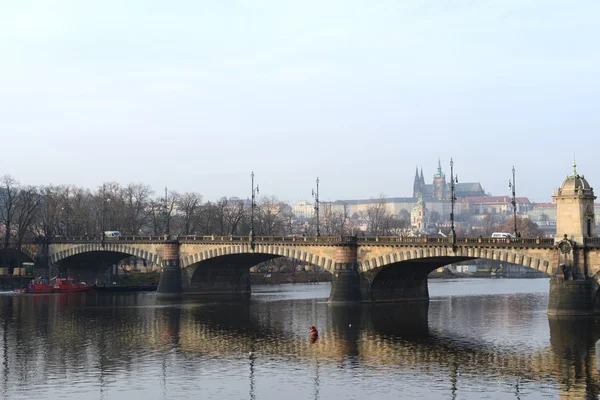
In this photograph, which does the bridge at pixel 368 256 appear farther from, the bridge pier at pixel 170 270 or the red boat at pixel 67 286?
the red boat at pixel 67 286

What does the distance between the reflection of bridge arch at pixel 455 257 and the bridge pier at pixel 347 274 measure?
40.3 inches

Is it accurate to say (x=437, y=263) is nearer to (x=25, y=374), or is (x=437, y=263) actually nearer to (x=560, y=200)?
(x=560, y=200)

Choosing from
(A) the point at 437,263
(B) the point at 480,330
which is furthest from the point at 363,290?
(B) the point at 480,330

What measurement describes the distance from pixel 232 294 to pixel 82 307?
24.2 meters

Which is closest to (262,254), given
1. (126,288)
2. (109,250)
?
(109,250)

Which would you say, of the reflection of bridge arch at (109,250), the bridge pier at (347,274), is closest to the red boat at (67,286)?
the reflection of bridge arch at (109,250)

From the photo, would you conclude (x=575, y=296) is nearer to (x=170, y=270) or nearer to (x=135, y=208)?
(x=170, y=270)

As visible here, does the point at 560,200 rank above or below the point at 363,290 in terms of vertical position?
above

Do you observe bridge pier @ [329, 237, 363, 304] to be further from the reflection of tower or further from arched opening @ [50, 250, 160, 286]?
arched opening @ [50, 250, 160, 286]

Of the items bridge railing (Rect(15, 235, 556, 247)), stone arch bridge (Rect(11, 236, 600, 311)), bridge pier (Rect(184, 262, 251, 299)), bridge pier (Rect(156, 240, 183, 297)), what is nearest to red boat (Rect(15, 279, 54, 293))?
stone arch bridge (Rect(11, 236, 600, 311))

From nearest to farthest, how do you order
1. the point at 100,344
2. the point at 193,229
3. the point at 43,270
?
the point at 100,344
the point at 43,270
the point at 193,229

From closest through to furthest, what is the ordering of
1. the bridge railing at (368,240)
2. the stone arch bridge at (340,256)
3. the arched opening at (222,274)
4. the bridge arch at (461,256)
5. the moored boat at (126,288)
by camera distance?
the stone arch bridge at (340,256)
the bridge arch at (461,256)
the bridge railing at (368,240)
the arched opening at (222,274)
the moored boat at (126,288)

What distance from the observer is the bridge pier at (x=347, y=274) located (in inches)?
3836

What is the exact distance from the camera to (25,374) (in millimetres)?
55531
